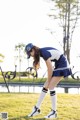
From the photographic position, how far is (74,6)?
3712 centimetres

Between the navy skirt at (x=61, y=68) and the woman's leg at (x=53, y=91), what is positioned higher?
the navy skirt at (x=61, y=68)

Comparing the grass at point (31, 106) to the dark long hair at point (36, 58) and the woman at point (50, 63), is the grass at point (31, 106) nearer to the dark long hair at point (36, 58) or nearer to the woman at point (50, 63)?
the woman at point (50, 63)

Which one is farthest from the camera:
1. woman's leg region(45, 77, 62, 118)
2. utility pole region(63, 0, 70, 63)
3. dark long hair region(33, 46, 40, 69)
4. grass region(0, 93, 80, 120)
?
utility pole region(63, 0, 70, 63)

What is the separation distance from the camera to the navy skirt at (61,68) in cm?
893

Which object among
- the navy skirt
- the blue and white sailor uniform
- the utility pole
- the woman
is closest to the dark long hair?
the woman

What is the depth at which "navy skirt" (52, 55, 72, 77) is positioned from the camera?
893cm

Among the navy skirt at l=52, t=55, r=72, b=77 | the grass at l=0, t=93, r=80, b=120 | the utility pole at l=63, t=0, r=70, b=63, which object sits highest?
the utility pole at l=63, t=0, r=70, b=63

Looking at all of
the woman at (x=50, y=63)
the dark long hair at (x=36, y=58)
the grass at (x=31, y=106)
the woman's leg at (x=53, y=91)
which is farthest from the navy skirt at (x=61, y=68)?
the grass at (x=31, y=106)

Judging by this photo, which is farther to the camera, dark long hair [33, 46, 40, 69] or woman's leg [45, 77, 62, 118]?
woman's leg [45, 77, 62, 118]

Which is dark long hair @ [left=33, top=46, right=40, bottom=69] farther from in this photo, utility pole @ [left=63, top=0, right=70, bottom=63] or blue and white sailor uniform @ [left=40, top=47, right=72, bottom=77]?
utility pole @ [left=63, top=0, right=70, bottom=63]

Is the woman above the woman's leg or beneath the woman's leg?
above

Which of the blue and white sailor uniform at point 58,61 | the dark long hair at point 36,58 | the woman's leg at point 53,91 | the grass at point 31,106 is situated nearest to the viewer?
the dark long hair at point 36,58

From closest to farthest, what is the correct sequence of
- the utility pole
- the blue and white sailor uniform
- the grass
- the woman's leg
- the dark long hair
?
the dark long hair, the blue and white sailor uniform, the woman's leg, the grass, the utility pole

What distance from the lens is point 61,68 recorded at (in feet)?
29.4
